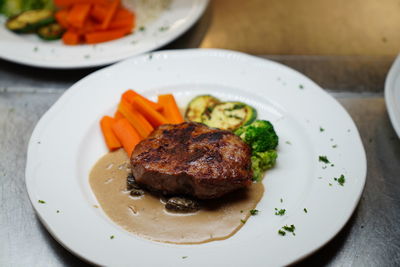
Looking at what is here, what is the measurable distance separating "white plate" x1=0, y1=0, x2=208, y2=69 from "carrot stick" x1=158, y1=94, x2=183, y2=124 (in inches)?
33.2

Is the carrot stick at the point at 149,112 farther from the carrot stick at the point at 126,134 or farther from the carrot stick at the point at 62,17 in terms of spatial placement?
the carrot stick at the point at 62,17

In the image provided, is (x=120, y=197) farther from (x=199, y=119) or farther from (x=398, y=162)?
(x=398, y=162)

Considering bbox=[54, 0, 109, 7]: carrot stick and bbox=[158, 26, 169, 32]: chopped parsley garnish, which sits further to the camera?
bbox=[54, 0, 109, 7]: carrot stick

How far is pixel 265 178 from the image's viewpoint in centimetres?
346

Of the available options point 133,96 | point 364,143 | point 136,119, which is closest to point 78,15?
point 133,96

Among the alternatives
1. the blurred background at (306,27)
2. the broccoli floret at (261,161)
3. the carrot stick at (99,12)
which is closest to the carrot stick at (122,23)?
the carrot stick at (99,12)

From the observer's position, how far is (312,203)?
10.2 ft

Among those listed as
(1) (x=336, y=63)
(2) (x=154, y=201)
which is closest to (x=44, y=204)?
(2) (x=154, y=201)

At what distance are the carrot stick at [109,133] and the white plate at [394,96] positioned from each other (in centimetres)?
222

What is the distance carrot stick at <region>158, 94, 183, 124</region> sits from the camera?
3.86 metres

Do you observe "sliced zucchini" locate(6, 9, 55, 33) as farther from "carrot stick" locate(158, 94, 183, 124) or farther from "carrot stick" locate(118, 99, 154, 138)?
"carrot stick" locate(158, 94, 183, 124)

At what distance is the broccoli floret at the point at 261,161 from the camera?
11.2ft

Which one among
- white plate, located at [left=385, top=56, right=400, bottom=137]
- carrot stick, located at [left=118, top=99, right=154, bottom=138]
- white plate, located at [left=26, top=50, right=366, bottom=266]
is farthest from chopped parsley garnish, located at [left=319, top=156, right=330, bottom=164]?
carrot stick, located at [left=118, top=99, right=154, bottom=138]

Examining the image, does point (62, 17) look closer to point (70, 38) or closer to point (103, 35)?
point (70, 38)
